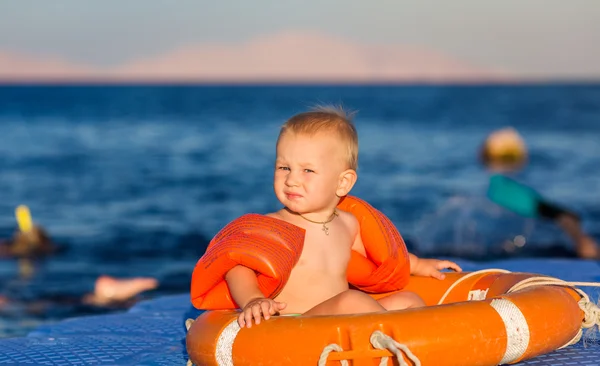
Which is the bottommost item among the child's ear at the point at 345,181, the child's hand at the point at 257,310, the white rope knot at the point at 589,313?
the white rope knot at the point at 589,313

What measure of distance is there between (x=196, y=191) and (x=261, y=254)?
45.0 ft

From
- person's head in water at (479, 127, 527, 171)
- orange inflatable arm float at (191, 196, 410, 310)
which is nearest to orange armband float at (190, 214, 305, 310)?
orange inflatable arm float at (191, 196, 410, 310)

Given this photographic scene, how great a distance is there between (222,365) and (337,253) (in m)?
0.69

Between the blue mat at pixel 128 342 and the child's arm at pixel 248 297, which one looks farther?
the blue mat at pixel 128 342

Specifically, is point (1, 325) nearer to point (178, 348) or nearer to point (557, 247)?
point (178, 348)

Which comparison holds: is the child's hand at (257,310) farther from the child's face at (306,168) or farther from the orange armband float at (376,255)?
the orange armband float at (376,255)

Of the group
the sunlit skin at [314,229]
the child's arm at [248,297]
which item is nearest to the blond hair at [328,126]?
the sunlit skin at [314,229]

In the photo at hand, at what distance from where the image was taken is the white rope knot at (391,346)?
268cm

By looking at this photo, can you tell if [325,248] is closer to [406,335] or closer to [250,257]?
[250,257]

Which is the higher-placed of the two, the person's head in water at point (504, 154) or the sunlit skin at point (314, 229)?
the person's head in water at point (504, 154)

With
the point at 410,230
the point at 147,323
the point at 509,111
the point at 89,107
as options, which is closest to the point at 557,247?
the point at 410,230

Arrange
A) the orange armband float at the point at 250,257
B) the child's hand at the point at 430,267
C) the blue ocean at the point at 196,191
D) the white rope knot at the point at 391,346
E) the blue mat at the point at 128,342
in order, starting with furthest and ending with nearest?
the blue ocean at the point at 196,191
the child's hand at the point at 430,267
the blue mat at the point at 128,342
the orange armband float at the point at 250,257
the white rope knot at the point at 391,346

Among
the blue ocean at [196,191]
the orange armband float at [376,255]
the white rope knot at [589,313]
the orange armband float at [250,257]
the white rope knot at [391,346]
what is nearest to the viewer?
the white rope knot at [391,346]

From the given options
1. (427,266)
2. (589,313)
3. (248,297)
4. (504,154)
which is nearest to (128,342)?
(248,297)
